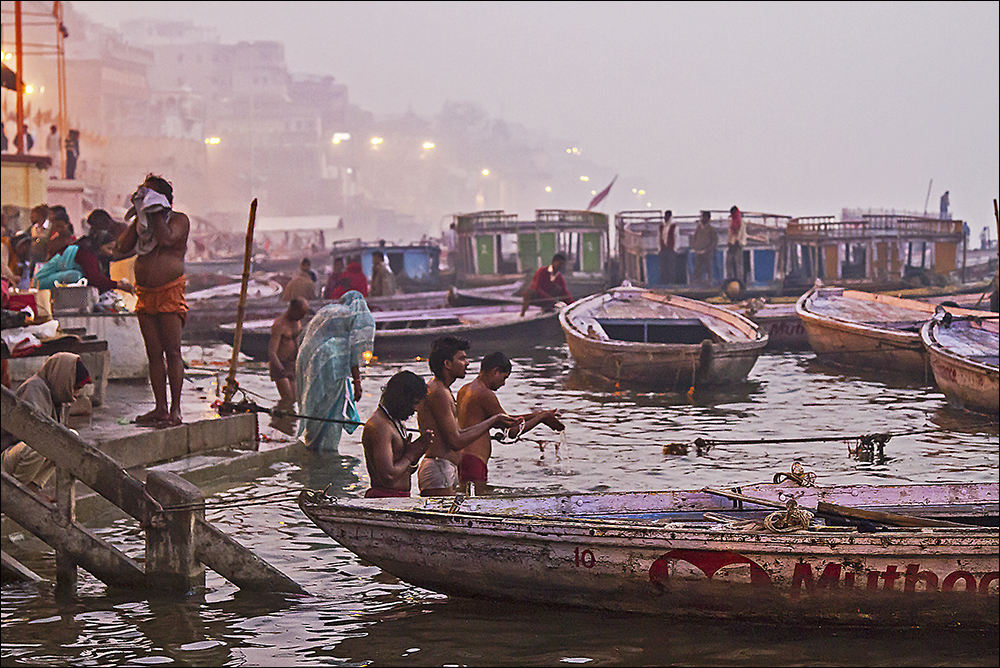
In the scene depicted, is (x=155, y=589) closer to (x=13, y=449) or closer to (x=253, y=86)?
(x=13, y=449)

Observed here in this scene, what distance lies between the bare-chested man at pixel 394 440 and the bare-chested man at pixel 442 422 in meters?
0.12

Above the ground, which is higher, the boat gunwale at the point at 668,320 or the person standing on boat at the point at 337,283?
the person standing on boat at the point at 337,283

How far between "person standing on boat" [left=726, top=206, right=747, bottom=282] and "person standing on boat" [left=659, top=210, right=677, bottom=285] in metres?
1.49

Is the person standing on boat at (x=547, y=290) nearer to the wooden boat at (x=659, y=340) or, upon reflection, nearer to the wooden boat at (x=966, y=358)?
the wooden boat at (x=659, y=340)

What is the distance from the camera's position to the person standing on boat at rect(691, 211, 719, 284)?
27.8 metres

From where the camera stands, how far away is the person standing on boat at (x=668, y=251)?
29812mm

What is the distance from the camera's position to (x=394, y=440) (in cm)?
653

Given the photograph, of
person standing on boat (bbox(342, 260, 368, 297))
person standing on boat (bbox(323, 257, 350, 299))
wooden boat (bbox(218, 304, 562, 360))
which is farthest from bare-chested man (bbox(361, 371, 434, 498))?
person standing on boat (bbox(342, 260, 368, 297))

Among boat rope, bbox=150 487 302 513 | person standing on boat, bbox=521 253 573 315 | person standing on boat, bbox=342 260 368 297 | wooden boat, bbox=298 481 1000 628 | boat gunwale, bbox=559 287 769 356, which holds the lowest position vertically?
boat rope, bbox=150 487 302 513

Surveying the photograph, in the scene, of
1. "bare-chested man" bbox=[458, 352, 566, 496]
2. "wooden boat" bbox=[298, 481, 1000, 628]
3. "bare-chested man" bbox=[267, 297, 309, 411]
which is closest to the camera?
"wooden boat" bbox=[298, 481, 1000, 628]

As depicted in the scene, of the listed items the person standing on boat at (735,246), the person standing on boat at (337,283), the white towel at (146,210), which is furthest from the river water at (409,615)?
the person standing on boat at (735,246)

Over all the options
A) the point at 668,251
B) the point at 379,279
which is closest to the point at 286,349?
the point at 379,279

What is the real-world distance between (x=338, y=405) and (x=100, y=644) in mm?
4342

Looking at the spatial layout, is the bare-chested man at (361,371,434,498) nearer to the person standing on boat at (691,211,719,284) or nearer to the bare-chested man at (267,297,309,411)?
the bare-chested man at (267,297,309,411)
